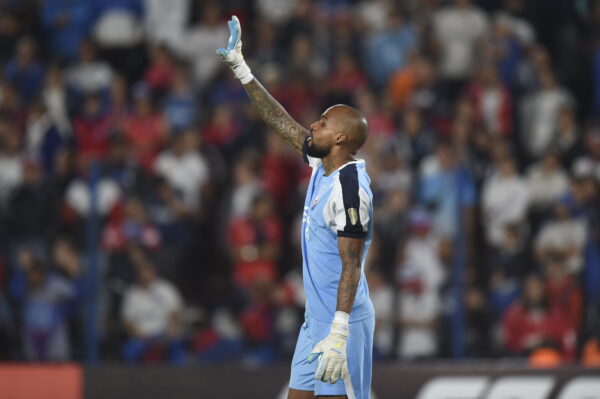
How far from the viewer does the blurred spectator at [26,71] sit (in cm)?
1373

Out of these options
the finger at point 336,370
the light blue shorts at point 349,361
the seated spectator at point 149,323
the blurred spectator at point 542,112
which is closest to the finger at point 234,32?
the light blue shorts at point 349,361

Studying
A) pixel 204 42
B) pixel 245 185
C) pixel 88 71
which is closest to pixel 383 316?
pixel 245 185

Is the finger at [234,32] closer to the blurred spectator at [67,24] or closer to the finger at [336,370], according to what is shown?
the finger at [336,370]

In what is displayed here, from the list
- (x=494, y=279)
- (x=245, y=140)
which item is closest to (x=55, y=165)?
(x=245, y=140)

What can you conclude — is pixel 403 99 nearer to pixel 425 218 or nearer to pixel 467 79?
pixel 467 79

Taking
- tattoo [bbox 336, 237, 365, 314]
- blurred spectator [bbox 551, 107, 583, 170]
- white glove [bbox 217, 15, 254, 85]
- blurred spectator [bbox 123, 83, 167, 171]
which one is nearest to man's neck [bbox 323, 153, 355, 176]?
tattoo [bbox 336, 237, 365, 314]

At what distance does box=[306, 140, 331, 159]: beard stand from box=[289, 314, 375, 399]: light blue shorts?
0.89 m

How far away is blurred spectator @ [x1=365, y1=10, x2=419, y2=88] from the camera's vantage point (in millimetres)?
13523

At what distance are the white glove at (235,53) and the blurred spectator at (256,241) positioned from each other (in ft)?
13.5

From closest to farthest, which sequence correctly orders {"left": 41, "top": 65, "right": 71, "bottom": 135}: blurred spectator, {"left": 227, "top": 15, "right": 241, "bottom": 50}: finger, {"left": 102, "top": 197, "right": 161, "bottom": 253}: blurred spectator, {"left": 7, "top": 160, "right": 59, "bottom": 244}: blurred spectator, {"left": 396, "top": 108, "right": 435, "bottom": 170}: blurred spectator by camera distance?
{"left": 227, "top": 15, "right": 241, "bottom": 50}: finger < {"left": 102, "top": 197, "right": 161, "bottom": 253}: blurred spectator < {"left": 7, "top": 160, "right": 59, "bottom": 244}: blurred spectator < {"left": 396, "top": 108, "right": 435, "bottom": 170}: blurred spectator < {"left": 41, "top": 65, "right": 71, "bottom": 135}: blurred spectator

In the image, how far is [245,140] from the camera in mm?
12211

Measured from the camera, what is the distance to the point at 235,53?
7.05 m

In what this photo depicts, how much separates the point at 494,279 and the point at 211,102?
166 inches

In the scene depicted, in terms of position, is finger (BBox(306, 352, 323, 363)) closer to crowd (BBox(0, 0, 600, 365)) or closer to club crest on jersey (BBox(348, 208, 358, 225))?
club crest on jersey (BBox(348, 208, 358, 225))
